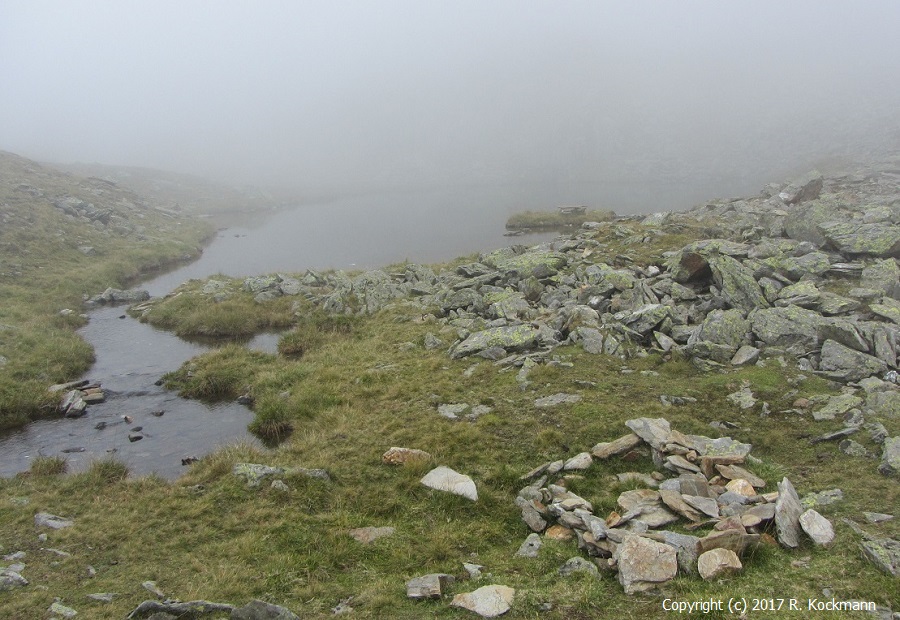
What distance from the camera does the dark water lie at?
64.5 ft

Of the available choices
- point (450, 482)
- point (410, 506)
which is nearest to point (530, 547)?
point (450, 482)

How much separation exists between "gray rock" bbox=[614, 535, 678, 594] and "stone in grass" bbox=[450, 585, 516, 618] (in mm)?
1999

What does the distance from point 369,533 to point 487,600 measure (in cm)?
409

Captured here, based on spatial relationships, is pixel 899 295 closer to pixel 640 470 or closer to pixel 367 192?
pixel 640 470

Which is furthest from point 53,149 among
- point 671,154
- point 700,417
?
point 700,417

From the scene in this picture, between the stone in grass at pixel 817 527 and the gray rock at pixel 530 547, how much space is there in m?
4.96

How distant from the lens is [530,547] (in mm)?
10656

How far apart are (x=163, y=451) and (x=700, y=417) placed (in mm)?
19040

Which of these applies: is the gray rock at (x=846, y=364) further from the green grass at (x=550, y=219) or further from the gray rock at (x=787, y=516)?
the green grass at (x=550, y=219)

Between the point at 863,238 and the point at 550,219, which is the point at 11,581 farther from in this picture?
the point at 550,219

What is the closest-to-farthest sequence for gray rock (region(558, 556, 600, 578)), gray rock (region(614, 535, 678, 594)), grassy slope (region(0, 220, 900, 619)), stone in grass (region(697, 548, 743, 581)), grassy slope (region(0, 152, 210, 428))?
1. stone in grass (region(697, 548, 743, 581))
2. gray rock (region(614, 535, 678, 594))
3. grassy slope (region(0, 220, 900, 619))
4. gray rock (region(558, 556, 600, 578))
5. grassy slope (region(0, 152, 210, 428))

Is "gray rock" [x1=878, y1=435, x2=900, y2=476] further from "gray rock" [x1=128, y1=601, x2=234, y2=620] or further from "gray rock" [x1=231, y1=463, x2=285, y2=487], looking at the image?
"gray rock" [x1=231, y1=463, x2=285, y2=487]

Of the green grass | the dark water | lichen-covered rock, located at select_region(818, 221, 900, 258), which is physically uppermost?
lichen-covered rock, located at select_region(818, 221, 900, 258)

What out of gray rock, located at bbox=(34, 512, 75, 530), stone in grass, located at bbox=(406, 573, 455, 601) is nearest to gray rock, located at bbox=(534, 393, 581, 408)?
stone in grass, located at bbox=(406, 573, 455, 601)
